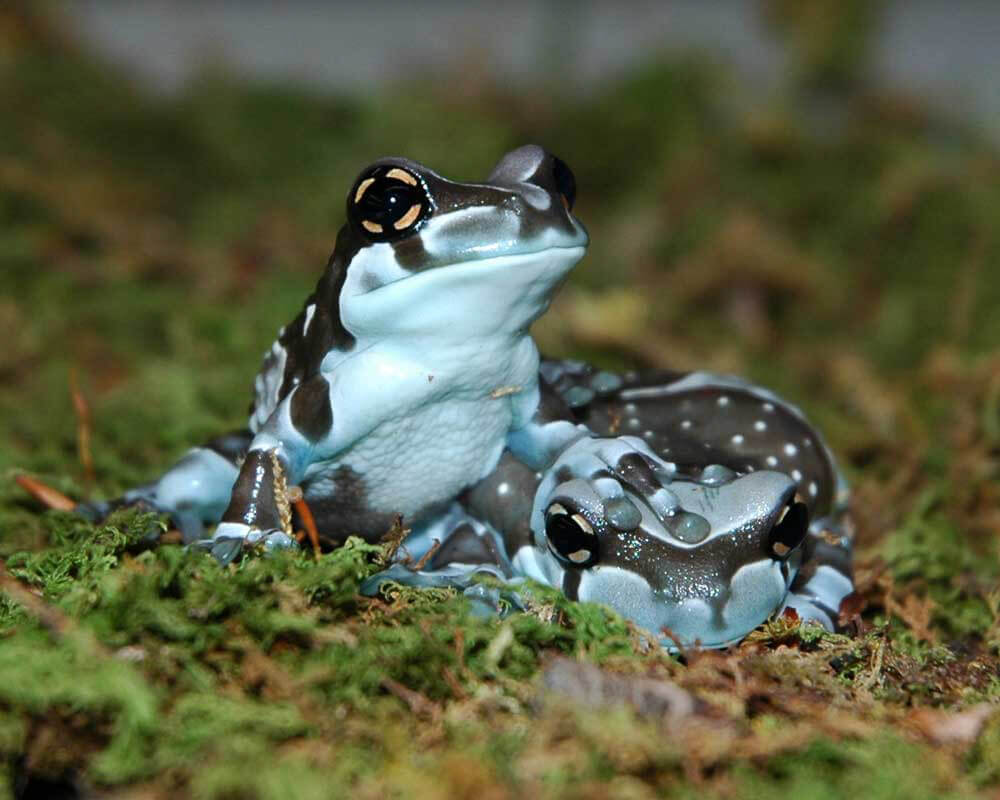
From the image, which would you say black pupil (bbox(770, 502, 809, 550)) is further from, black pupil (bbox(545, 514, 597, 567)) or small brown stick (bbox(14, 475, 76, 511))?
small brown stick (bbox(14, 475, 76, 511))

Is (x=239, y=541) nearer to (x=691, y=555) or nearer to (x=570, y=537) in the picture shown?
(x=570, y=537)

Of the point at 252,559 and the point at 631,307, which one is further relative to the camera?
the point at 631,307

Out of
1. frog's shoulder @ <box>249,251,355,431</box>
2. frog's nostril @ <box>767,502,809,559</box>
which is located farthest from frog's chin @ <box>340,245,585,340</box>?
frog's nostril @ <box>767,502,809,559</box>

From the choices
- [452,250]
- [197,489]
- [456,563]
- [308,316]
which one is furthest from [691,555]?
[197,489]

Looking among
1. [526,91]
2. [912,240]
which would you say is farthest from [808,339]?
[526,91]

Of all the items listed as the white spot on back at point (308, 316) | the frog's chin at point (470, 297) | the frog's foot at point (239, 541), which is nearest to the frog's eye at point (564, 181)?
the frog's chin at point (470, 297)

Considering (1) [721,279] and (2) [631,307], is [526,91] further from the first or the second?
(2) [631,307]
